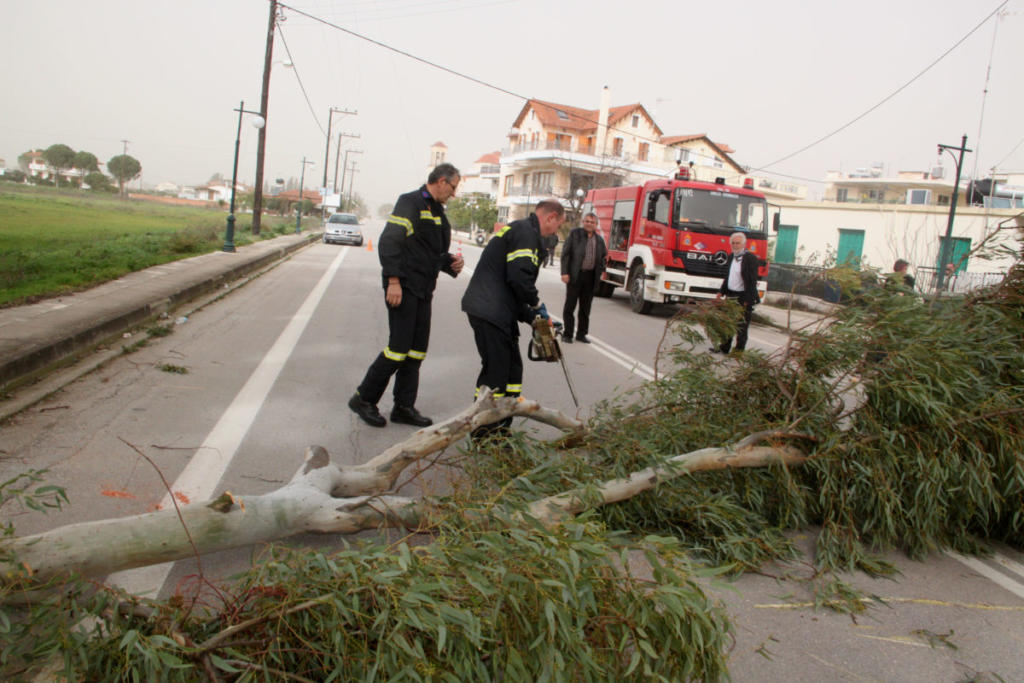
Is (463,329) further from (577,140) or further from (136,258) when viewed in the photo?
(577,140)

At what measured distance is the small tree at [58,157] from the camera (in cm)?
8575

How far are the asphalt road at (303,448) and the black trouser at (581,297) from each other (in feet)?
1.89

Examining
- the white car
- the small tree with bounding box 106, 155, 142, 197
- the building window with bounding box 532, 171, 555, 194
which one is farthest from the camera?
the small tree with bounding box 106, 155, 142, 197

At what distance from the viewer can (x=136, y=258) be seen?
609 inches

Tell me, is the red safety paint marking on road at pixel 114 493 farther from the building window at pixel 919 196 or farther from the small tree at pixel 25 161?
the small tree at pixel 25 161

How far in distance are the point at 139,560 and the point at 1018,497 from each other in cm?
460

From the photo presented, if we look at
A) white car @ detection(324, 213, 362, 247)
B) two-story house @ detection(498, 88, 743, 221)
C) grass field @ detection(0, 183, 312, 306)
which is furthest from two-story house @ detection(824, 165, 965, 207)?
grass field @ detection(0, 183, 312, 306)

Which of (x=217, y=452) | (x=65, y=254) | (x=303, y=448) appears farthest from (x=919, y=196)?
(x=217, y=452)

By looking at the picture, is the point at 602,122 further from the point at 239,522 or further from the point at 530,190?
the point at 239,522

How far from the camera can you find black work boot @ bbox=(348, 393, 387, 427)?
19.1ft

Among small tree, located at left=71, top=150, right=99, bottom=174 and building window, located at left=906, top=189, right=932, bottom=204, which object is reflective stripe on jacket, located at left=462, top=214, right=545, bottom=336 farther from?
small tree, located at left=71, top=150, right=99, bottom=174

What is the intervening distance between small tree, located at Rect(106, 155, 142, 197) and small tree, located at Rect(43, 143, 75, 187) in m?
6.03

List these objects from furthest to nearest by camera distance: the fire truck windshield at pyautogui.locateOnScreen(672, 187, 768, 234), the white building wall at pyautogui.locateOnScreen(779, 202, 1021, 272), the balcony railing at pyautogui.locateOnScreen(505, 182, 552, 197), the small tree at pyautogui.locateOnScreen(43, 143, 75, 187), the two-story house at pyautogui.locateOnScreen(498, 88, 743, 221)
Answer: the small tree at pyautogui.locateOnScreen(43, 143, 75, 187) → the balcony railing at pyautogui.locateOnScreen(505, 182, 552, 197) → the two-story house at pyautogui.locateOnScreen(498, 88, 743, 221) → the white building wall at pyautogui.locateOnScreen(779, 202, 1021, 272) → the fire truck windshield at pyautogui.locateOnScreen(672, 187, 768, 234)

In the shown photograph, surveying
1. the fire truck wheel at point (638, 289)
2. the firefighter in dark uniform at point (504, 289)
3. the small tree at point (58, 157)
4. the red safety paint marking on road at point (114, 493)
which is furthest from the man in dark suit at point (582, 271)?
the small tree at point (58, 157)
